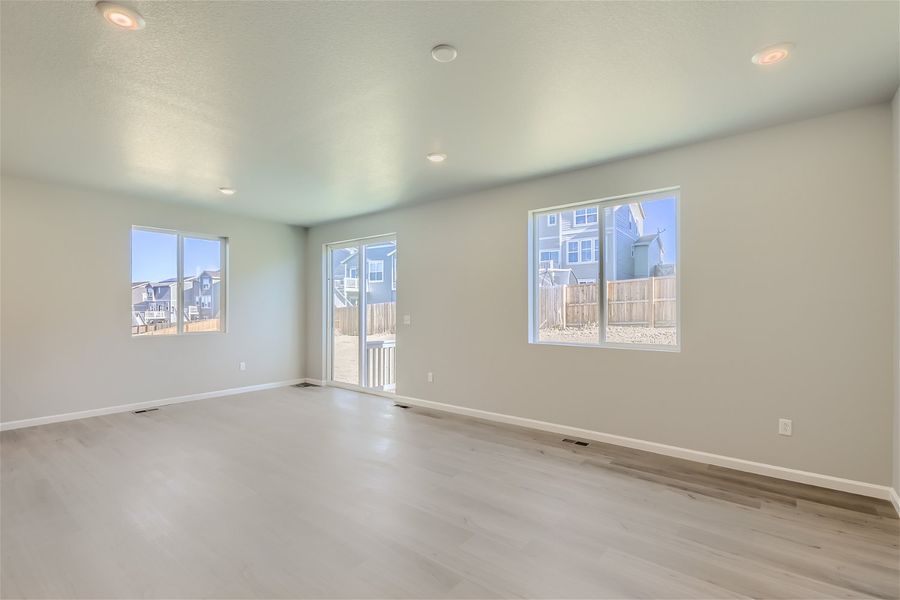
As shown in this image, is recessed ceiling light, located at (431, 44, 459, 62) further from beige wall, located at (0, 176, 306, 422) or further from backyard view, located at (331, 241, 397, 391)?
beige wall, located at (0, 176, 306, 422)

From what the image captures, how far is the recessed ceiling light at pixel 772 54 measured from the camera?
6.92ft

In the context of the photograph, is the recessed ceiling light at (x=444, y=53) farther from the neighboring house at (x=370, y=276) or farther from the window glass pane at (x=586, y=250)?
the neighboring house at (x=370, y=276)

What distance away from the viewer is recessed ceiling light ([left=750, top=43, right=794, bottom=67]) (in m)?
2.11

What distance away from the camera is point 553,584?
73.0 inches

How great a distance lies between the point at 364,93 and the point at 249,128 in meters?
1.06

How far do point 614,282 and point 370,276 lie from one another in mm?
3498

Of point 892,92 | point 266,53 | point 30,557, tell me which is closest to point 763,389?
point 892,92

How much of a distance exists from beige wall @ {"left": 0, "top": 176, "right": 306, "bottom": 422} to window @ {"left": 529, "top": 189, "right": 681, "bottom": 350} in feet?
14.1

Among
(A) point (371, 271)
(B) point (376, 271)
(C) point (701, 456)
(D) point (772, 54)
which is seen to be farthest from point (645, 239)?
(A) point (371, 271)

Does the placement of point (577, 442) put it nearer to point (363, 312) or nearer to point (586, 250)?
point (586, 250)

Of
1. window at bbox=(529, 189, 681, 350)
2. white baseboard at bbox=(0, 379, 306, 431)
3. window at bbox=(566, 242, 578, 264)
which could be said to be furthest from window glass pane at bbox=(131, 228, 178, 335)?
window at bbox=(566, 242, 578, 264)

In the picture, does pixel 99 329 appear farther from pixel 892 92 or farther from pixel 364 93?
pixel 892 92

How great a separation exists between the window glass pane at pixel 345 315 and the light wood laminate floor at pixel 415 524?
8.32 feet

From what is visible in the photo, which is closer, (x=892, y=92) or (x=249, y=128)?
(x=892, y=92)
